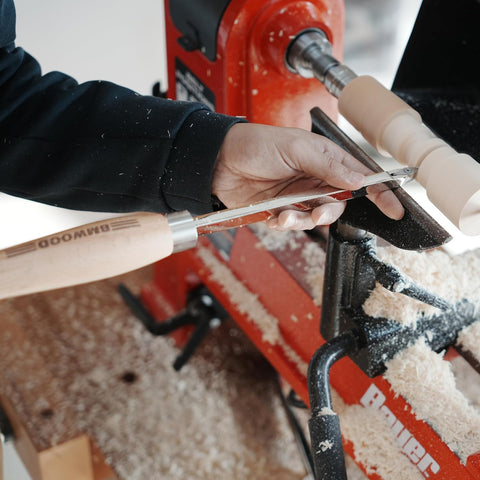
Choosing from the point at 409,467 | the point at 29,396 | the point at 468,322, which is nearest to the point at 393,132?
the point at 468,322

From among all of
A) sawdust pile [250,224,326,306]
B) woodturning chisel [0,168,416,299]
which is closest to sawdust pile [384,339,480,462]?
sawdust pile [250,224,326,306]

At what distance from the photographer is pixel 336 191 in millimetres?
702

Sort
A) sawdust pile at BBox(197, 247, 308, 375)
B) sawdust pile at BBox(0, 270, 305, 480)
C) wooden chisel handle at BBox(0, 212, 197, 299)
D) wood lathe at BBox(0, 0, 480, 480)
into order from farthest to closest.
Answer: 1. sawdust pile at BBox(0, 270, 305, 480)
2. sawdust pile at BBox(197, 247, 308, 375)
3. wood lathe at BBox(0, 0, 480, 480)
4. wooden chisel handle at BBox(0, 212, 197, 299)

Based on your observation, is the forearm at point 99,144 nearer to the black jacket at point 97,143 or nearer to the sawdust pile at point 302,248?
the black jacket at point 97,143

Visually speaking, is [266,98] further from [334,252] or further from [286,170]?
[334,252]

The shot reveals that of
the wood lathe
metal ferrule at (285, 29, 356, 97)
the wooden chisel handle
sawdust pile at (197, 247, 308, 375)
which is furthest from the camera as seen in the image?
sawdust pile at (197, 247, 308, 375)

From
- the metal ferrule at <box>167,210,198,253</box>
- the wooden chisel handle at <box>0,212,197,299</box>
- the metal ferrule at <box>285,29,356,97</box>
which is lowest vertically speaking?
the wooden chisel handle at <box>0,212,197,299</box>

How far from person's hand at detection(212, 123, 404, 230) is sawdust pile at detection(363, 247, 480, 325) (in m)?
0.15

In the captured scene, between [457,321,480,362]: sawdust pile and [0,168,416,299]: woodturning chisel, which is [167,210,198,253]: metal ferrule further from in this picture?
[457,321,480,362]: sawdust pile

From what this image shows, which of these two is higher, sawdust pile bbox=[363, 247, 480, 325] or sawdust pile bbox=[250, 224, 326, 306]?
sawdust pile bbox=[363, 247, 480, 325]

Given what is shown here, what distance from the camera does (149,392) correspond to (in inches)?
55.9

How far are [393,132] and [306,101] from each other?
35 centimetres

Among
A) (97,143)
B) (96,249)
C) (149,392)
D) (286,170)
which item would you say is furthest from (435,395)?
(149,392)

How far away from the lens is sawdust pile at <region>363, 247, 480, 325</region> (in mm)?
811
